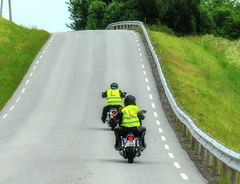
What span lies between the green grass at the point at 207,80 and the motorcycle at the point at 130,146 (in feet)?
18.9

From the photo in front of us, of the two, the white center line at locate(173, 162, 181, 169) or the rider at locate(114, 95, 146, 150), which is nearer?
the white center line at locate(173, 162, 181, 169)

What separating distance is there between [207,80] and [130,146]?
2754cm

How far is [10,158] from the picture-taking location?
1661 cm

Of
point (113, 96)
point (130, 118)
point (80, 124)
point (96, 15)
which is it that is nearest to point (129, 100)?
point (130, 118)

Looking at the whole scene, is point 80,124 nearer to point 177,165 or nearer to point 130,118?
point 130,118

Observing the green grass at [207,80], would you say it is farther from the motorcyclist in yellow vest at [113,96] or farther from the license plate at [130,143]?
the license plate at [130,143]

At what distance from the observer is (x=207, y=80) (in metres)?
43.5

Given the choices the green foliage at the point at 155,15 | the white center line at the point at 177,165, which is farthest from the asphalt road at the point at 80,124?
the green foliage at the point at 155,15

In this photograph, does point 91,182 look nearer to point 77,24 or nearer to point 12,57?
point 12,57

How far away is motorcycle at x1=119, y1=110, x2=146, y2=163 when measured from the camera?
54.4 feet

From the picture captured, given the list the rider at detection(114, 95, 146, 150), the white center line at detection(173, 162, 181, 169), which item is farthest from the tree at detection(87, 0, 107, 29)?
the white center line at detection(173, 162, 181, 169)

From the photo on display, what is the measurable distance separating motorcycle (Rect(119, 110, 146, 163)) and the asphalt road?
0.25 m

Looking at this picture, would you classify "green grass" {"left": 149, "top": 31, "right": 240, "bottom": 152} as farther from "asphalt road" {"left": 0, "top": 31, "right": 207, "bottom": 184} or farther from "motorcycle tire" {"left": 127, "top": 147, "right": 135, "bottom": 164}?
"motorcycle tire" {"left": 127, "top": 147, "right": 135, "bottom": 164}

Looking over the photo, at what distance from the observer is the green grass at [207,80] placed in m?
29.0
